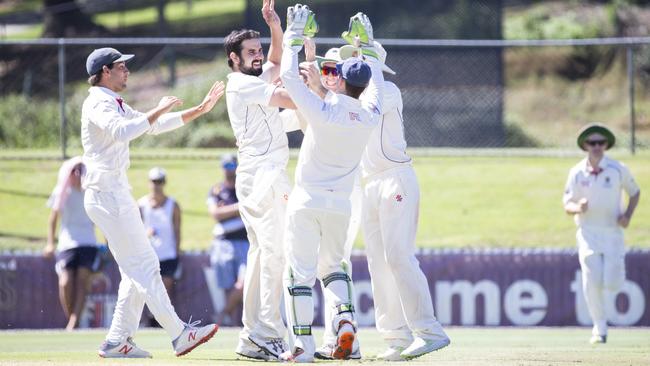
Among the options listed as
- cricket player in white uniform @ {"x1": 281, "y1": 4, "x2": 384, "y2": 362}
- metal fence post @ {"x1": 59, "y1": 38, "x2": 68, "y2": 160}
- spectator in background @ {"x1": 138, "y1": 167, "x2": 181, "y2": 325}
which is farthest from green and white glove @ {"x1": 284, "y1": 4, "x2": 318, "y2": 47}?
metal fence post @ {"x1": 59, "y1": 38, "x2": 68, "y2": 160}

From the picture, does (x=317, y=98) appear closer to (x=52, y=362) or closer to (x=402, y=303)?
(x=402, y=303)

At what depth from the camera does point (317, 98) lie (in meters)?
9.10

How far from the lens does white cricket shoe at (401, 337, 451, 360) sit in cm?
978

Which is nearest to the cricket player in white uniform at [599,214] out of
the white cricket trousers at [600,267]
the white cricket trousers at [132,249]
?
the white cricket trousers at [600,267]

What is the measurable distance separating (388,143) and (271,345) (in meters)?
1.87

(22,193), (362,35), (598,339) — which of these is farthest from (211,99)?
(22,193)

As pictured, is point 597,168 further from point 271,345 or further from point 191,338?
point 191,338

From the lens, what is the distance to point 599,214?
13469 millimetres

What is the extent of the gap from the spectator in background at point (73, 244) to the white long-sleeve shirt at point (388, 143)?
5.82 m

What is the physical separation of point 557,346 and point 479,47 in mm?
10082

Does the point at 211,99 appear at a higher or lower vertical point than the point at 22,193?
higher

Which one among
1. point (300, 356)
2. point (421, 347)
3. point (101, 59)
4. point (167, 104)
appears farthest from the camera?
point (421, 347)

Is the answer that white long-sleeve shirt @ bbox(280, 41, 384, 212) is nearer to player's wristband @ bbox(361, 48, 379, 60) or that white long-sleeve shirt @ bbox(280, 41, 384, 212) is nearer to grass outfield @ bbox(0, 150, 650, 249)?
player's wristband @ bbox(361, 48, 379, 60)

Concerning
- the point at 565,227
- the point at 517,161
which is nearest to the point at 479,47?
the point at 517,161
